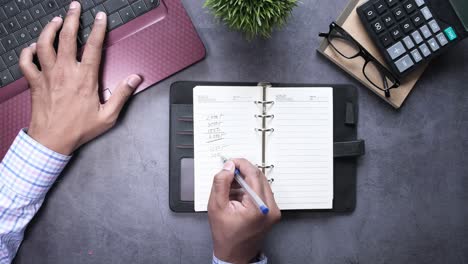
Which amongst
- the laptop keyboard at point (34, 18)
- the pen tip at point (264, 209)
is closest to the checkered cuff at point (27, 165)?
the laptop keyboard at point (34, 18)

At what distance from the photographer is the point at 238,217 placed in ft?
1.95

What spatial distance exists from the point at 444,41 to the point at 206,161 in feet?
1.44

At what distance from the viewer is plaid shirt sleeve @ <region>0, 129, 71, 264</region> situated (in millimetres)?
649

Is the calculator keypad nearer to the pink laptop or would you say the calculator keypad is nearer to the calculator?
the calculator

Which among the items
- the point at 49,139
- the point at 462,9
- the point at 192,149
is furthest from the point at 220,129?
the point at 462,9

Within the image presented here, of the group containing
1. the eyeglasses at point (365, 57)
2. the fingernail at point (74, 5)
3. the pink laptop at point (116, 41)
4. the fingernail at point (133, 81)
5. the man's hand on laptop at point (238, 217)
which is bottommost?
the man's hand on laptop at point (238, 217)

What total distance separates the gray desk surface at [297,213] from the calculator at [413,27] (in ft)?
0.23

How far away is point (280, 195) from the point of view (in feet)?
2.33

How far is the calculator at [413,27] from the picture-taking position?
66cm

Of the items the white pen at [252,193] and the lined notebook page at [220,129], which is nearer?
the white pen at [252,193]

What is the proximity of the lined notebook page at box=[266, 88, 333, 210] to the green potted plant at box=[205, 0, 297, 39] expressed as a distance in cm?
14

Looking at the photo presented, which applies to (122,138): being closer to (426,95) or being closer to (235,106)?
(235,106)

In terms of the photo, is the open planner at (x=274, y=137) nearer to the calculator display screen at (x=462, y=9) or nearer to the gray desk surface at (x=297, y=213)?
the gray desk surface at (x=297, y=213)

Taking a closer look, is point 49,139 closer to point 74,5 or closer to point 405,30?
point 74,5
